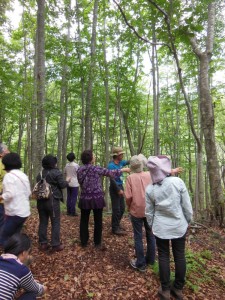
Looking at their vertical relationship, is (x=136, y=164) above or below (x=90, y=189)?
above

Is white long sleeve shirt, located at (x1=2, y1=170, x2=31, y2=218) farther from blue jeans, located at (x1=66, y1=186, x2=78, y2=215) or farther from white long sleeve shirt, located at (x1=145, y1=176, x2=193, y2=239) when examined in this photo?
blue jeans, located at (x1=66, y1=186, x2=78, y2=215)

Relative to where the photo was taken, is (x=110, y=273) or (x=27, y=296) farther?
(x=110, y=273)

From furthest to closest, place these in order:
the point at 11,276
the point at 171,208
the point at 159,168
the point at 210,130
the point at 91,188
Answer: the point at 210,130 < the point at 91,188 < the point at 159,168 < the point at 171,208 < the point at 11,276

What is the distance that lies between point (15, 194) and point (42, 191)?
82 centimetres

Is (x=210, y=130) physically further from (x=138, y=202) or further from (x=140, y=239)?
(x=140, y=239)

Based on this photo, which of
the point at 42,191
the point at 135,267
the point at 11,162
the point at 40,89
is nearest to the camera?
the point at 11,162

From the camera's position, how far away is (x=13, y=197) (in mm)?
3646

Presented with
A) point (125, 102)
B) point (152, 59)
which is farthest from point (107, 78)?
point (152, 59)

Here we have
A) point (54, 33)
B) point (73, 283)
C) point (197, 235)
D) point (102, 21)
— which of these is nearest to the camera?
point (73, 283)

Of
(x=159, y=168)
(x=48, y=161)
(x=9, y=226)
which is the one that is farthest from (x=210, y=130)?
(x=9, y=226)

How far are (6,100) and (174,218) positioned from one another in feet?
34.1

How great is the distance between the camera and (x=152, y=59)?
11633 mm

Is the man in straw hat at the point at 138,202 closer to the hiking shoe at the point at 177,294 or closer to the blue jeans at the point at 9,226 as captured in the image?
the hiking shoe at the point at 177,294

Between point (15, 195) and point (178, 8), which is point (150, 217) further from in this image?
point (178, 8)
